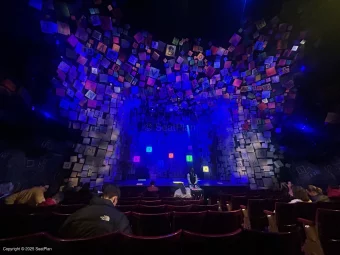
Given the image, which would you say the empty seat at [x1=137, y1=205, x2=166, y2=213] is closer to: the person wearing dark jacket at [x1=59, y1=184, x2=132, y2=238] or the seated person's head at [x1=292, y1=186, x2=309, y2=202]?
the person wearing dark jacket at [x1=59, y1=184, x2=132, y2=238]

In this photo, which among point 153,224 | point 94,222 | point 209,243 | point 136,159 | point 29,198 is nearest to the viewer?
point 209,243

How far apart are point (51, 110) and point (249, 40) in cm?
1306

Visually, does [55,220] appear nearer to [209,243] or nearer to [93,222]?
[93,222]

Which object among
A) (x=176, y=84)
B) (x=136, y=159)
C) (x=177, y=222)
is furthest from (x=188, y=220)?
(x=136, y=159)

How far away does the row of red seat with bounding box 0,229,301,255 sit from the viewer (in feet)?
5.37

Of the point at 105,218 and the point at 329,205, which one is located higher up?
the point at 329,205

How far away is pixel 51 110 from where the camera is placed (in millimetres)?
8562

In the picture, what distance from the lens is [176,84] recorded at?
14180mm

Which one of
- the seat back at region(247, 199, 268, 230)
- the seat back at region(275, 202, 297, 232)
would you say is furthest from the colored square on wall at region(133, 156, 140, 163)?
the seat back at region(275, 202, 297, 232)

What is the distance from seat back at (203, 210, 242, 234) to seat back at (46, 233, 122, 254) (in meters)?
2.08

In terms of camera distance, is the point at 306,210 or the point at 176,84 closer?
the point at 306,210

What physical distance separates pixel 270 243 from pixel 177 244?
1078 mm

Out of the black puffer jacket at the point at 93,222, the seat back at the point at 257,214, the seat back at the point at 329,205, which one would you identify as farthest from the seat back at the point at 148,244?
the seat back at the point at 329,205

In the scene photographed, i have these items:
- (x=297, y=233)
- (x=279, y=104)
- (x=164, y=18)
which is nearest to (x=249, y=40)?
(x=279, y=104)
